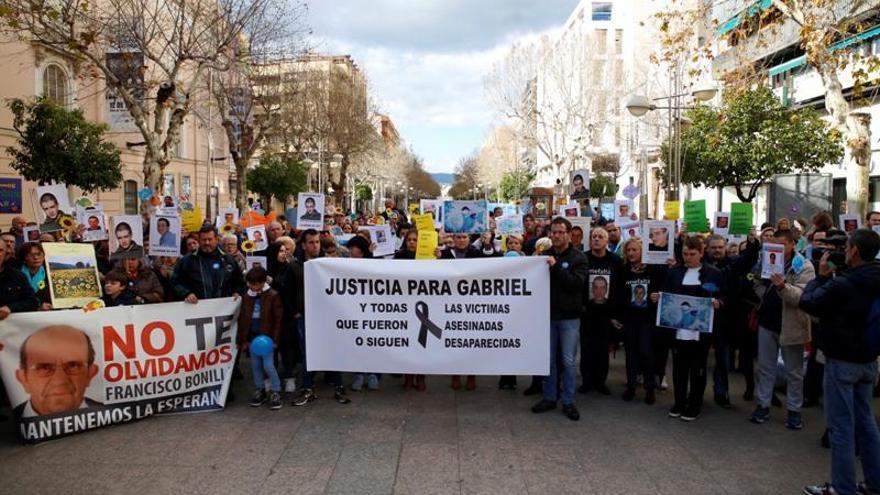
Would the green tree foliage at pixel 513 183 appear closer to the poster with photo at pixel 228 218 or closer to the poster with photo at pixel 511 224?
the poster with photo at pixel 511 224

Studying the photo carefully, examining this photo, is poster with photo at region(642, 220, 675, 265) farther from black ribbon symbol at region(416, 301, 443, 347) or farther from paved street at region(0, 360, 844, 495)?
black ribbon symbol at region(416, 301, 443, 347)

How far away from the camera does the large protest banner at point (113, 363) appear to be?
5422 millimetres

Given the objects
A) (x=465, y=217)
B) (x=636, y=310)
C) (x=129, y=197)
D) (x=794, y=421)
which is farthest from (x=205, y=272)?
(x=129, y=197)

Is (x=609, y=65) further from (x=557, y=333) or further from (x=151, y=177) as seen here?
(x=557, y=333)

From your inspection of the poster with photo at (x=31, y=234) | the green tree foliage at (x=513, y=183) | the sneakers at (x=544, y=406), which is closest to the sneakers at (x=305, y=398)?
the sneakers at (x=544, y=406)

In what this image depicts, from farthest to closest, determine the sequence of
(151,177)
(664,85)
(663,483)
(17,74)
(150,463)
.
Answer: (664,85), (17,74), (151,177), (150,463), (663,483)

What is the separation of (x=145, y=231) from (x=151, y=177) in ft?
21.2

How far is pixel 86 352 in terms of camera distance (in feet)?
18.6

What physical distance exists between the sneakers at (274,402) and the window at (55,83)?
2447cm

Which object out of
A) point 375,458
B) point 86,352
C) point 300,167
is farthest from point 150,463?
point 300,167

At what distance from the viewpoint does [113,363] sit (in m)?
5.78

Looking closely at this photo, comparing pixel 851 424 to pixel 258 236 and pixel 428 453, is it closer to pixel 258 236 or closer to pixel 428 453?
pixel 428 453

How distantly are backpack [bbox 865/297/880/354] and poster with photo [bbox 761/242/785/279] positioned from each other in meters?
1.17

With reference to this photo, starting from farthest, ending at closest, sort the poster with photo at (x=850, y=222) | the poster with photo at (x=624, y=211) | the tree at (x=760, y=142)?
the tree at (x=760, y=142)
the poster with photo at (x=624, y=211)
the poster with photo at (x=850, y=222)
